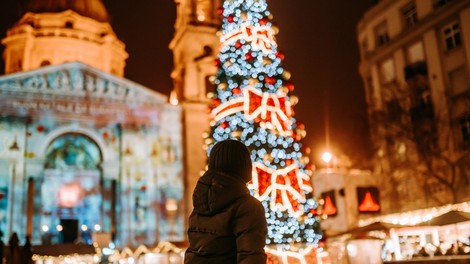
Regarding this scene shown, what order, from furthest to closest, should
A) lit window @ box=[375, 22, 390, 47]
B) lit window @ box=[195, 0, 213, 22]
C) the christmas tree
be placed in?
lit window @ box=[195, 0, 213, 22], lit window @ box=[375, 22, 390, 47], the christmas tree

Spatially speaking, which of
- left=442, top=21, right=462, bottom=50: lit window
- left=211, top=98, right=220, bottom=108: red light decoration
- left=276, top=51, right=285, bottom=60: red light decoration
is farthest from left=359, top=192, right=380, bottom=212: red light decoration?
left=211, top=98, right=220, bottom=108: red light decoration

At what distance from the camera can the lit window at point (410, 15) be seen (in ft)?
107

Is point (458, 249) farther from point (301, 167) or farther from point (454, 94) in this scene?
point (454, 94)

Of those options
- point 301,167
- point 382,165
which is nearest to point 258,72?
point 301,167

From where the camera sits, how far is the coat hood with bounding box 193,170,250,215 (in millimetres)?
3125

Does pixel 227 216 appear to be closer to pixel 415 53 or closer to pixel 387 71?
pixel 415 53

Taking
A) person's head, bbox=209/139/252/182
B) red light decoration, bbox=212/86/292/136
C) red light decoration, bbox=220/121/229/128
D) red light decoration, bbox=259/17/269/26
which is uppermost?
red light decoration, bbox=259/17/269/26

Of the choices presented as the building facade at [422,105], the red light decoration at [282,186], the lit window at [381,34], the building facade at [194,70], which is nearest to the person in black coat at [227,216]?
the red light decoration at [282,186]

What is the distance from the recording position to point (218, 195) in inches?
124

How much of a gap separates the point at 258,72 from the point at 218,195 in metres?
14.2

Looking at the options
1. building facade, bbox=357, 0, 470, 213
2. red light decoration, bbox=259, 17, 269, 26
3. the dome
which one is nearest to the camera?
red light decoration, bbox=259, 17, 269, 26

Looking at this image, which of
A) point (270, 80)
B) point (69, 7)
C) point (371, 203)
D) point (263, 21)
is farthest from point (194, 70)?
point (270, 80)

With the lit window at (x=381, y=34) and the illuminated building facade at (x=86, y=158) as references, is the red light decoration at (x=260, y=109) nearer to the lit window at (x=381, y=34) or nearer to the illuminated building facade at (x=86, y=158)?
the illuminated building facade at (x=86, y=158)

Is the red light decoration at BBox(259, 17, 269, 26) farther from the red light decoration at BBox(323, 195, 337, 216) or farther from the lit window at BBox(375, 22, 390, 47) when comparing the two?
the lit window at BBox(375, 22, 390, 47)
